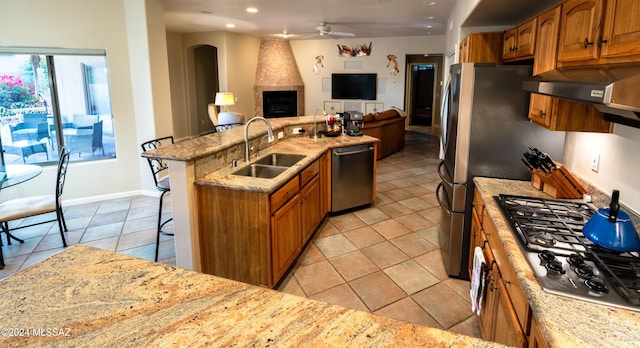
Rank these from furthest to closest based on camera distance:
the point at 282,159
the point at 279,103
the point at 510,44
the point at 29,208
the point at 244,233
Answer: the point at 279,103 < the point at 282,159 < the point at 29,208 < the point at 510,44 < the point at 244,233

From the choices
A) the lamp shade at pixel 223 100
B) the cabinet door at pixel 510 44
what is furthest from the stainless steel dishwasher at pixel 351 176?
the lamp shade at pixel 223 100

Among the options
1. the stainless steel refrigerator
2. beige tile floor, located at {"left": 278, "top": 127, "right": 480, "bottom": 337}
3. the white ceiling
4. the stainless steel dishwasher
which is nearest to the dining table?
beige tile floor, located at {"left": 278, "top": 127, "right": 480, "bottom": 337}

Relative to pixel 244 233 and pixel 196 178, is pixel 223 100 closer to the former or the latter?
pixel 196 178

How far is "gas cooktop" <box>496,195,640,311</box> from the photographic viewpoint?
52.4 inches

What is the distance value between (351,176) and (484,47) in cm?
193

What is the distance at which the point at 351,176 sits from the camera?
448 centimetres

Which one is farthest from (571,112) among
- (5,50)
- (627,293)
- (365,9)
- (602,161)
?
(5,50)

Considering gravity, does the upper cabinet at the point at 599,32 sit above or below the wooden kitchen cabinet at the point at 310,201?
above

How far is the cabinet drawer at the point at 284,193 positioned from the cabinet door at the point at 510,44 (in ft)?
6.50

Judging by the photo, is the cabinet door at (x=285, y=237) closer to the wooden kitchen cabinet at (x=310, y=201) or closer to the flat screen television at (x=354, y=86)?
the wooden kitchen cabinet at (x=310, y=201)

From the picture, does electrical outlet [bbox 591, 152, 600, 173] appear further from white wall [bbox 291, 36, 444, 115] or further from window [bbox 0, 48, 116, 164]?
white wall [bbox 291, 36, 444, 115]

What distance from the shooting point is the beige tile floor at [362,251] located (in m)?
2.78

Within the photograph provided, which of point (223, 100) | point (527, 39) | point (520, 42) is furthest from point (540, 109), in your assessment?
point (223, 100)

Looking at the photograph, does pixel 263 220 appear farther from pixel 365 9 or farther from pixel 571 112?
pixel 365 9
